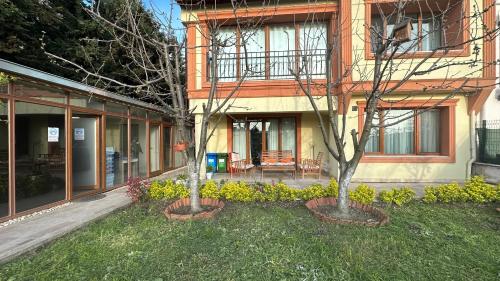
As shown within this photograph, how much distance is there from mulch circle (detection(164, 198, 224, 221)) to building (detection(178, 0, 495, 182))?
9.88 ft

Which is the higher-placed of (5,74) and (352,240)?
(5,74)

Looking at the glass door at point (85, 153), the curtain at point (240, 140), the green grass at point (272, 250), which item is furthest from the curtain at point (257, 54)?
the green grass at point (272, 250)

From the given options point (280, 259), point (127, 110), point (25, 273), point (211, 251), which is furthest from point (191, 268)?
point (127, 110)

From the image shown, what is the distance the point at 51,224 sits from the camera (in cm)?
526

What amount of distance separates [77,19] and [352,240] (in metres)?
14.5

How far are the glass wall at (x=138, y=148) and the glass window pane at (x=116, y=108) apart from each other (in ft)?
2.07

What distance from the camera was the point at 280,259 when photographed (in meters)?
3.59

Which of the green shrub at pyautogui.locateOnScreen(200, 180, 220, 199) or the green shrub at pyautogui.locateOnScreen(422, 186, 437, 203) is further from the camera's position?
the green shrub at pyautogui.locateOnScreen(200, 180, 220, 199)

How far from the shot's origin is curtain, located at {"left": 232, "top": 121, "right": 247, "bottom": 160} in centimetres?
1132

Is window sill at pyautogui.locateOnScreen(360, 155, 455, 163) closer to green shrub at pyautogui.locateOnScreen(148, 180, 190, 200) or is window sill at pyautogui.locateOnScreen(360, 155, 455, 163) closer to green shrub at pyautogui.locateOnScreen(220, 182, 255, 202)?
green shrub at pyautogui.locateOnScreen(220, 182, 255, 202)

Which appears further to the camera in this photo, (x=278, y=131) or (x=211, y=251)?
(x=278, y=131)

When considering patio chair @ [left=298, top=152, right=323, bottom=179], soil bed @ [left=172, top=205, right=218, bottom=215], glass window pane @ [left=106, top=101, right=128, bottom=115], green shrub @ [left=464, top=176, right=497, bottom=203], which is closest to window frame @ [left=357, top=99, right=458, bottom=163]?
patio chair @ [left=298, top=152, right=323, bottom=179]

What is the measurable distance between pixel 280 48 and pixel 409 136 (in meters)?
5.10

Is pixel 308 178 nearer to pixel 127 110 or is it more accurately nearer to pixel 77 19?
pixel 127 110
